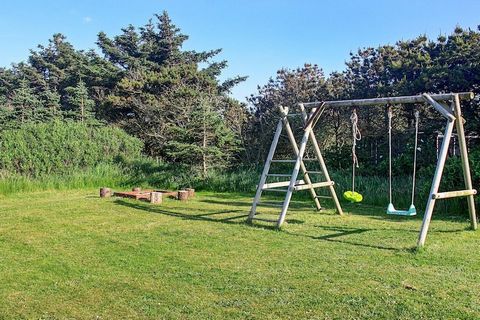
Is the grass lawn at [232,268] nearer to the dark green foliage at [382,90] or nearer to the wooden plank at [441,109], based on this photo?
the wooden plank at [441,109]

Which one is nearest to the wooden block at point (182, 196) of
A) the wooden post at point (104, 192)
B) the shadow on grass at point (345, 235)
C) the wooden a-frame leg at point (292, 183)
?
the wooden post at point (104, 192)

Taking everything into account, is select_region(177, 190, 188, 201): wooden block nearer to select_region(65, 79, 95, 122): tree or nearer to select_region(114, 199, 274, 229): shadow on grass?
select_region(114, 199, 274, 229): shadow on grass

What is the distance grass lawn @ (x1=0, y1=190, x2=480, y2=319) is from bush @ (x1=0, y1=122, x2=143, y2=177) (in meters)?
5.03

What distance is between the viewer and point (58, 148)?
1251 cm

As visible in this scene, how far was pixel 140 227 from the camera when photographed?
6.42 m

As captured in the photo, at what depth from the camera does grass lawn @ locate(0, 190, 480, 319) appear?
3244mm

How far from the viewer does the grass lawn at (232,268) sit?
3244 millimetres

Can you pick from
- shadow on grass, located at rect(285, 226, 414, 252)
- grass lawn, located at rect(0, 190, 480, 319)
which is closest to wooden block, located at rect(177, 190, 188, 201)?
grass lawn, located at rect(0, 190, 480, 319)

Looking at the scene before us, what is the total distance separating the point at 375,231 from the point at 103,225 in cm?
392

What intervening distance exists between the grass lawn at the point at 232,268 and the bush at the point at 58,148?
5.03 meters

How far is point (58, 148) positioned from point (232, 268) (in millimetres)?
9757

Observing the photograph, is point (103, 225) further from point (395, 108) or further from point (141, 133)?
point (141, 133)

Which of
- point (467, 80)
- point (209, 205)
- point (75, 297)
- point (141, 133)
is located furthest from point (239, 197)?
point (141, 133)

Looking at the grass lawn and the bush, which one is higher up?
the bush
